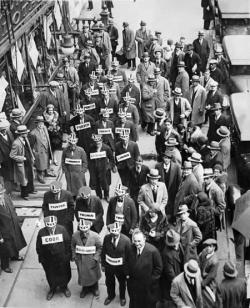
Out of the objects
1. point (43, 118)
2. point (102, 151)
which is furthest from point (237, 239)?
point (43, 118)

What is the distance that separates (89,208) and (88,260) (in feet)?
3.67

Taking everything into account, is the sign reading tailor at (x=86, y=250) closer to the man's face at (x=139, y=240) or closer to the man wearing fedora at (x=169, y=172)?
the man's face at (x=139, y=240)

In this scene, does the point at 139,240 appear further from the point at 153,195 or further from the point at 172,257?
the point at 153,195

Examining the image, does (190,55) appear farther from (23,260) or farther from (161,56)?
(23,260)

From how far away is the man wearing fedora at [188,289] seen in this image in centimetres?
871

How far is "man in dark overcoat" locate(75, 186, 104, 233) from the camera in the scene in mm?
10859

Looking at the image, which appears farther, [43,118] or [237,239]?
[43,118]

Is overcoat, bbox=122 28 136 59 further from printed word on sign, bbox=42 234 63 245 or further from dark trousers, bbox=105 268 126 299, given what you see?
dark trousers, bbox=105 268 126 299

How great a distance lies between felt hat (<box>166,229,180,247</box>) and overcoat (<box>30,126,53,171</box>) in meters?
5.02

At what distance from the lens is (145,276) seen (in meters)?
9.43

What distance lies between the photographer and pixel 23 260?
11.9 meters

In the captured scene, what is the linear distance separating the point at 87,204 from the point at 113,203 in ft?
1.54

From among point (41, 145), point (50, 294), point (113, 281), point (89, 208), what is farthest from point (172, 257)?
point (41, 145)

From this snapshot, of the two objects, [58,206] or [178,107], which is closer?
[58,206]
